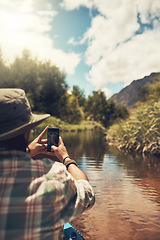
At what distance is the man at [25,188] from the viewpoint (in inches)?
40.1

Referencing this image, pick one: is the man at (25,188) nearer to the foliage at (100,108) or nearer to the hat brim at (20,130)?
the hat brim at (20,130)

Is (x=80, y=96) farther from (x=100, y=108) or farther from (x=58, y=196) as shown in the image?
(x=58, y=196)

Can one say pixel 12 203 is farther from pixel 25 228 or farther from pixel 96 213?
pixel 96 213

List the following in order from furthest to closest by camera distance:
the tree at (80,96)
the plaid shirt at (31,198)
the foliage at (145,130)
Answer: the tree at (80,96) < the foliage at (145,130) < the plaid shirt at (31,198)

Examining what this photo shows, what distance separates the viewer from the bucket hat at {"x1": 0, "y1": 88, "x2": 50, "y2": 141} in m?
1.08

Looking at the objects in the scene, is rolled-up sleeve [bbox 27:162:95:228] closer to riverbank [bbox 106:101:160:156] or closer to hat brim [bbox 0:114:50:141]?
hat brim [bbox 0:114:50:141]

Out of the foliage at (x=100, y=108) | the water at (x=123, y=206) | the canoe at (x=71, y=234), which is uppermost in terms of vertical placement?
the foliage at (x=100, y=108)

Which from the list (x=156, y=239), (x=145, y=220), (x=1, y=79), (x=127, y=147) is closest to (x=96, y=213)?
(x=145, y=220)

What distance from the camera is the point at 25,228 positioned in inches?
40.3

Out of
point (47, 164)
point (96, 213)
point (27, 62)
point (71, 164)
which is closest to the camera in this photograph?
point (47, 164)

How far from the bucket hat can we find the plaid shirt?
0.10 meters

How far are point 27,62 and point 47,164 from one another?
1568 inches

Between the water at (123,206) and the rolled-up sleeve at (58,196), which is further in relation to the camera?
the water at (123,206)

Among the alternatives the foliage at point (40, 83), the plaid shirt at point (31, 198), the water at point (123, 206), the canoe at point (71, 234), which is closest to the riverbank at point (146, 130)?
the water at point (123, 206)
